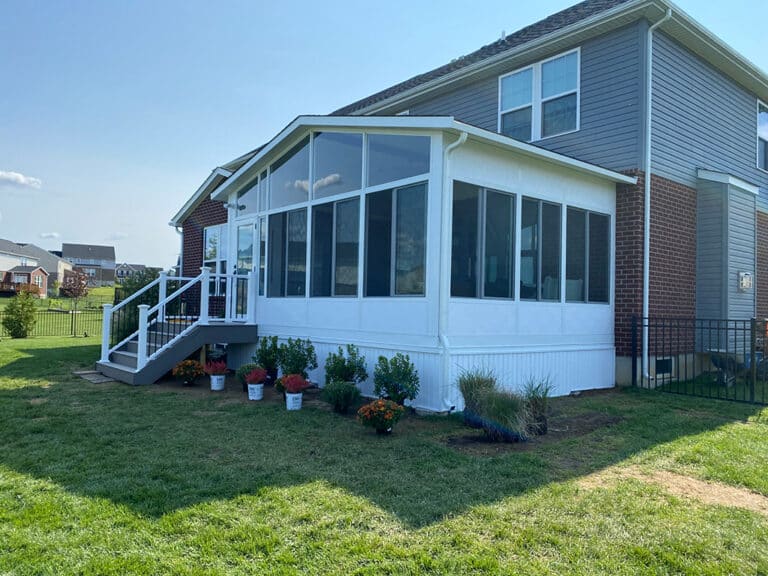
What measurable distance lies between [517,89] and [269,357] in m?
6.99

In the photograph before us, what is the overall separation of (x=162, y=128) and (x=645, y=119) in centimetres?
980

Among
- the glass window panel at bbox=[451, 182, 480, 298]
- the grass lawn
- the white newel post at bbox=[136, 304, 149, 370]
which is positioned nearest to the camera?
the grass lawn

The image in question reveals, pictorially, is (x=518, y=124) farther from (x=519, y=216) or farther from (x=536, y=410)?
(x=536, y=410)

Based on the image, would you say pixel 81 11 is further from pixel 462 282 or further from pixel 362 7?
pixel 462 282

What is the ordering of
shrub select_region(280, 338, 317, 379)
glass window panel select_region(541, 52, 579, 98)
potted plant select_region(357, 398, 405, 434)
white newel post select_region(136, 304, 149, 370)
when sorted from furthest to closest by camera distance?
glass window panel select_region(541, 52, 579, 98) → white newel post select_region(136, 304, 149, 370) → shrub select_region(280, 338, 317, 379) → potted plant select_region(357, 398, 405, 434)

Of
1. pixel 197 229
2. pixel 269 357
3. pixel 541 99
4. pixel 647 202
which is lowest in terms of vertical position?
pixel 269 357

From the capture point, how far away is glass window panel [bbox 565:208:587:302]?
8579 millimetres

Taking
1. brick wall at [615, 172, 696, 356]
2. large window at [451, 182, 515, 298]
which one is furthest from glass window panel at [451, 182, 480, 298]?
brick wall at [615, 172, 696, 356]

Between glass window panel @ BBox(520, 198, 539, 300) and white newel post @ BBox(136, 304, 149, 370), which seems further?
white newel post @ BBox(136, 304, 149, 370)

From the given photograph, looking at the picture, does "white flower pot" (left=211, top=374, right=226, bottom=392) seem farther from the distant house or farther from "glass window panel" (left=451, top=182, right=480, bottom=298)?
the distant house

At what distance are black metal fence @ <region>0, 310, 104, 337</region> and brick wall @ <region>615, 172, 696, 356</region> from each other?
639 inches

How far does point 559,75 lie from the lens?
10.1 m

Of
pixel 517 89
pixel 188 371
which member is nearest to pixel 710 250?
pixel 517 89

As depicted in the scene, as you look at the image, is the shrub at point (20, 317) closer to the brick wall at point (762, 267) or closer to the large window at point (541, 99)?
the large window at point (541, 99)
